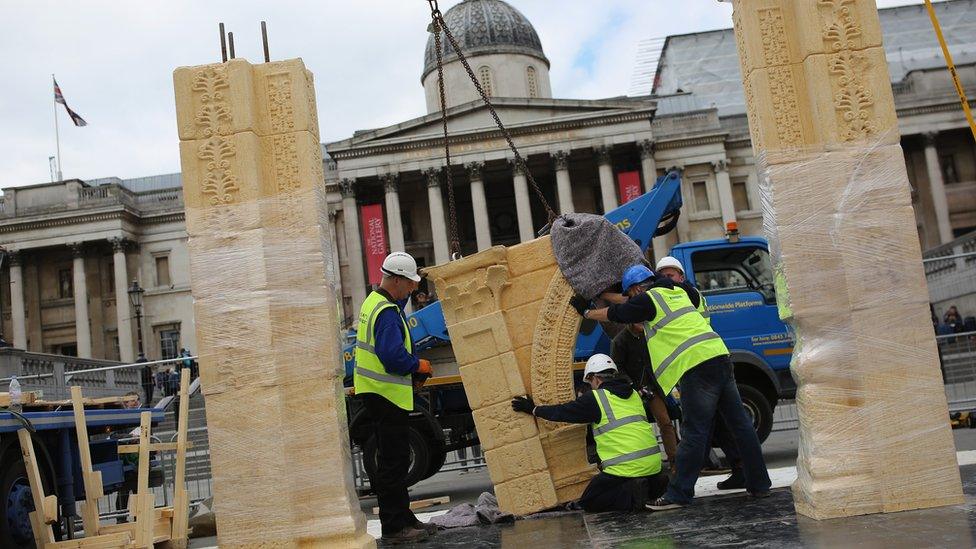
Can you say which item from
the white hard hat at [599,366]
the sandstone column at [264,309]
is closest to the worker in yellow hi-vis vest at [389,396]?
the sandstone column at [264,309]

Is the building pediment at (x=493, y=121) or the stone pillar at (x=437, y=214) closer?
the building pediment at (x=493, y=121)

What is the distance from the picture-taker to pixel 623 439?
265 inches

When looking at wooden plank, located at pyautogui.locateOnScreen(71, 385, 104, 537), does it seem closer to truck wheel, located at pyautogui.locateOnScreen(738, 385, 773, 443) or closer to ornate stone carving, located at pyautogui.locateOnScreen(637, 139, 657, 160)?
truck wheel, located at pyautogui.locateOnScreen(738, 385, 773, 443)

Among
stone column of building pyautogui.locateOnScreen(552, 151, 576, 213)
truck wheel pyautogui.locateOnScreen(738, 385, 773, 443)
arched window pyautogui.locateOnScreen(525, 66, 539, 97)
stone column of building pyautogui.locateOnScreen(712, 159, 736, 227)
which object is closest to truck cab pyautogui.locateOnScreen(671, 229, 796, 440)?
truck wheel pyautogui.locateOnScreen(738, 385, 773, 443)

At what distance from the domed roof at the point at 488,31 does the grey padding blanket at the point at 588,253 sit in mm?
44291

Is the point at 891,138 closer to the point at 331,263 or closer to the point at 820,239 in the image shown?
the point at 820,239

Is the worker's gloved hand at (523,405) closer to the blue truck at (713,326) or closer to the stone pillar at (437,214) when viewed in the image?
the blue truck at (713,326)

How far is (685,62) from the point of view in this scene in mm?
59062

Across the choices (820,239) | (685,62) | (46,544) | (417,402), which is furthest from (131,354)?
(820,239)

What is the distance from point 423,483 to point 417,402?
2.58 m

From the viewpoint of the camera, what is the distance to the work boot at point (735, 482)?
24.1 feet

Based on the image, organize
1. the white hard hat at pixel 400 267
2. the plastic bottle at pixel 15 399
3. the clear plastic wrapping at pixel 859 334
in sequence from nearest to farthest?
the clear plastic wrapping at pixel 859 334 < the white hard hat at pixel 400 267 < the plastic bottle at pixel 15 399

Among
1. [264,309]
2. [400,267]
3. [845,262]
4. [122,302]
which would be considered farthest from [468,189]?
[845,262]

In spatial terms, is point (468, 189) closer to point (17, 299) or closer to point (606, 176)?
point (606, 176)
